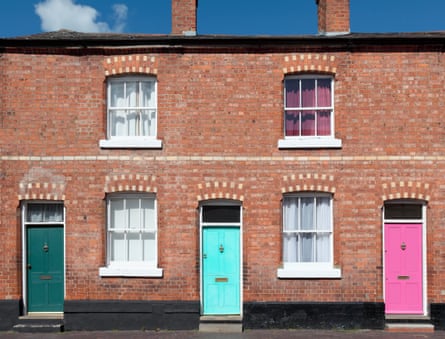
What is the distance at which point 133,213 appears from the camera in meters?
12.7

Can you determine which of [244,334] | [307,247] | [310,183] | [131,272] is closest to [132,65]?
[131,272]

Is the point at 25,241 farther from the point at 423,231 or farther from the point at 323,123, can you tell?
the point at 423,231

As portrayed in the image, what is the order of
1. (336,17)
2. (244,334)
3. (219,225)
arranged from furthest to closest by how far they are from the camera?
(336,17), (219,225), (244,334)

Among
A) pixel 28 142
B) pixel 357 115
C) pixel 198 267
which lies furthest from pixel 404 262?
pixel 28 142

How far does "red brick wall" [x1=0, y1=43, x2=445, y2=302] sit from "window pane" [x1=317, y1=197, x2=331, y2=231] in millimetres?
270

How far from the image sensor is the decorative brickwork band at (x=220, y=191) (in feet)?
40.7

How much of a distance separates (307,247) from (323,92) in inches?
160

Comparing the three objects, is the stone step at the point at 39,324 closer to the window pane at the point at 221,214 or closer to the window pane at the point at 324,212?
the window pane at the point at 221,214

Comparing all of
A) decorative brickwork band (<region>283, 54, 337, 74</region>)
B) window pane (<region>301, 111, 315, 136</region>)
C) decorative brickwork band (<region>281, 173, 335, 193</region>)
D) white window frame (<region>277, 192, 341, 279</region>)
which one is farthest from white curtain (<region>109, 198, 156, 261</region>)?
decorative brickwork band (<region>283, 54, 337, 74</region>)

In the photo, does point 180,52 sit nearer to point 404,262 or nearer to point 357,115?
point 357,115

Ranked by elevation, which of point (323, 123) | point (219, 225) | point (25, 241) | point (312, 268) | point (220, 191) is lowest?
point (312, 268)

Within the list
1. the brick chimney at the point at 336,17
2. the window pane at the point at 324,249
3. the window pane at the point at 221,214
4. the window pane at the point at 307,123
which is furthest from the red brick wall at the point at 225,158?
the brick chimney at the point at 336,17

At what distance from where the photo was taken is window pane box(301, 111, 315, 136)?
1267 cm

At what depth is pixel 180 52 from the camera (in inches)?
498
